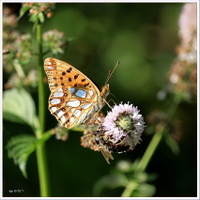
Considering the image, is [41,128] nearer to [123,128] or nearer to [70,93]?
[70,93]

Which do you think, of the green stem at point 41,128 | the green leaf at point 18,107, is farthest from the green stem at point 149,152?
the green leaf at point 18,107

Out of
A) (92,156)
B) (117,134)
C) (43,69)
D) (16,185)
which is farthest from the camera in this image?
(92,156)

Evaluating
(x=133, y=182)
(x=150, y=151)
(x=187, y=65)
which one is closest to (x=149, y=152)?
(x=150, y=151)

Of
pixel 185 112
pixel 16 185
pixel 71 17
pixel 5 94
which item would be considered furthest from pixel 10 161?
pixel 185 112

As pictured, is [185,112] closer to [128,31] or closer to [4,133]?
[128,31]

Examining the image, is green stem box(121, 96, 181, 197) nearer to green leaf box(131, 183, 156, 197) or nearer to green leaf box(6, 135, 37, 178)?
green leaf box(131, 183, 156, 197)

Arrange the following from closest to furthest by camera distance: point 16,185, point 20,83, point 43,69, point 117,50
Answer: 1. point 43,69
2. point 20,83
3. point 16,185
4. point 117,50
